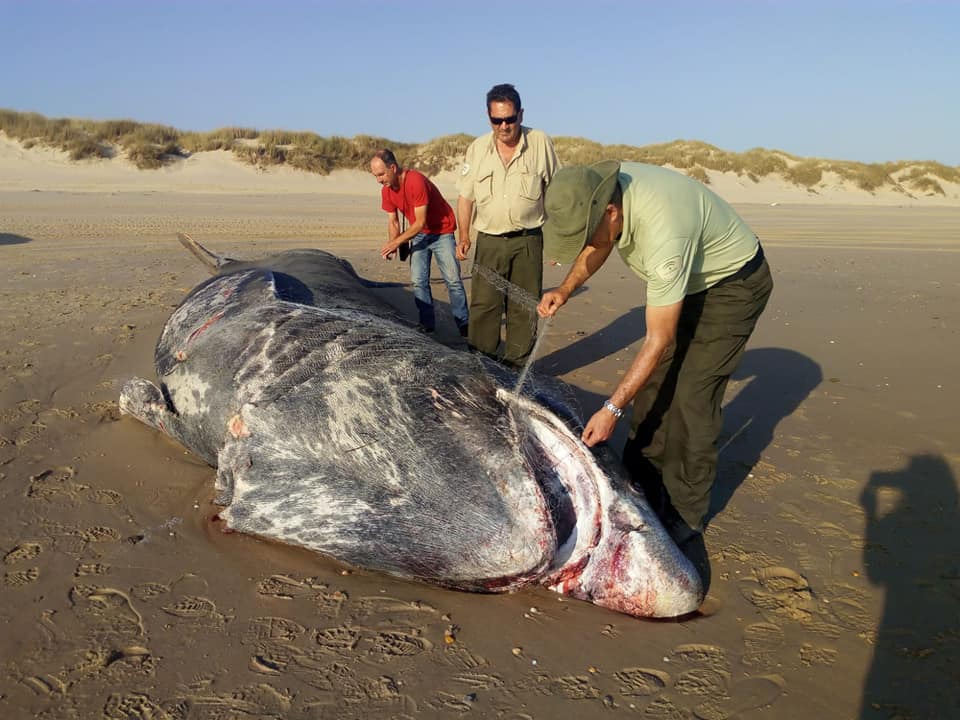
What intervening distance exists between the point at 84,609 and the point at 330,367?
145cm

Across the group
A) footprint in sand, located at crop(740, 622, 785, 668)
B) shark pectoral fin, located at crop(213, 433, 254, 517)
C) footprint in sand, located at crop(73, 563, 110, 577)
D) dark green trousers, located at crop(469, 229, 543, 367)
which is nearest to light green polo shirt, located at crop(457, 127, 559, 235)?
dark green trousers, located at crop(469, 229, 543, 367)

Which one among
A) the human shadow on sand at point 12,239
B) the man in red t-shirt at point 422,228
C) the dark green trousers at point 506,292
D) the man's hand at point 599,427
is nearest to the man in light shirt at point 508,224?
the dark green trousers at point 506,292

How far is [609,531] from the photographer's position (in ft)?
10.2

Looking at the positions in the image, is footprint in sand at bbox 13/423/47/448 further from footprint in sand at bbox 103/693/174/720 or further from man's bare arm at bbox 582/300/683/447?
man's bare arm at bbox 582/300/683/447

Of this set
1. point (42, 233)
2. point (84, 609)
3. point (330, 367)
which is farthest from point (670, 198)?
point (42, 233)

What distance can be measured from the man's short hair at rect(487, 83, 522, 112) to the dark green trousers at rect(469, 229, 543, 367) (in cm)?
100

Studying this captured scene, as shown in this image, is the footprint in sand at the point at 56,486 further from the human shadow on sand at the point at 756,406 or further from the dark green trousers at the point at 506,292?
the human shadow on sand at the point at 756,406

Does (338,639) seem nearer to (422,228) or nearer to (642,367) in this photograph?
(642,367)

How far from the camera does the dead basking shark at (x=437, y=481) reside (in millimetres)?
3014

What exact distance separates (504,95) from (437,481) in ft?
11.3

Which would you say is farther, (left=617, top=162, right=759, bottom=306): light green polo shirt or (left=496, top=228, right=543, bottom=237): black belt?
(left=496, top=228, right=543, bottom=237): black belt

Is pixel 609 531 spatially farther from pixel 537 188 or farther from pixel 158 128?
Answer: pixel 158 128

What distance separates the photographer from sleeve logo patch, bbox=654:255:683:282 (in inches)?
124

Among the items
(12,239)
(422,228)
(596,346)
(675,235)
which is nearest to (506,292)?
(422,228)
